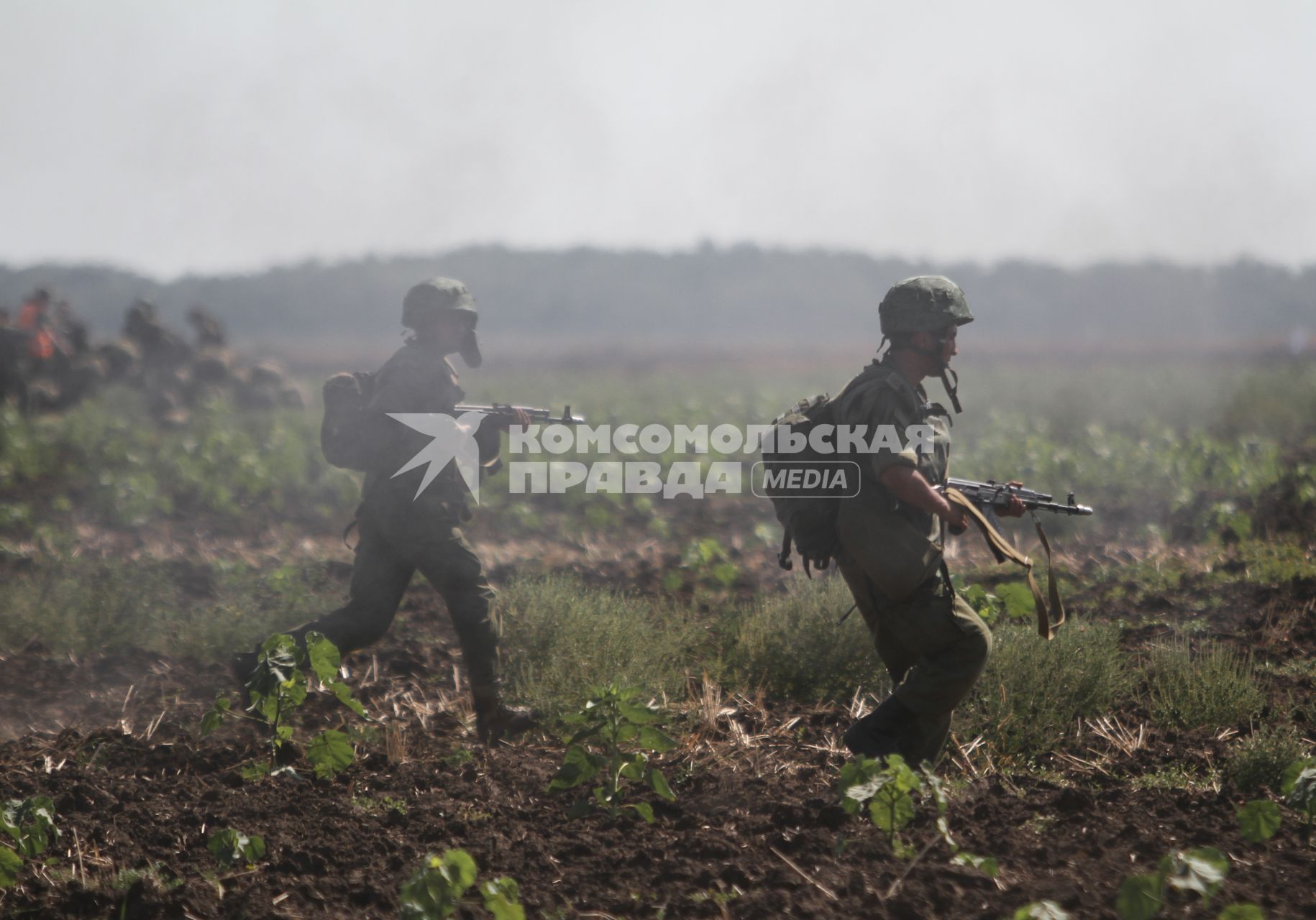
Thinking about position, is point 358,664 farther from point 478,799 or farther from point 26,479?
point 26,479

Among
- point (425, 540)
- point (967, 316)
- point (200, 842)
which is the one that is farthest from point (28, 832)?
point (967, 316)

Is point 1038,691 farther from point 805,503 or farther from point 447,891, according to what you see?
point 447,891

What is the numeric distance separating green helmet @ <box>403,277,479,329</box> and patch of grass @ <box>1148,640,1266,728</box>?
148 inches

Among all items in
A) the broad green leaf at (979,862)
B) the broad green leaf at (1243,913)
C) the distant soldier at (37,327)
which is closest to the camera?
the broad green leaf at (1243,913)

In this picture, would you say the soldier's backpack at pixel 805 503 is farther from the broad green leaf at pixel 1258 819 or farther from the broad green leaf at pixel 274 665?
the broad green leaf at pixel 274 665

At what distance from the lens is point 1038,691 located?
5.02 m

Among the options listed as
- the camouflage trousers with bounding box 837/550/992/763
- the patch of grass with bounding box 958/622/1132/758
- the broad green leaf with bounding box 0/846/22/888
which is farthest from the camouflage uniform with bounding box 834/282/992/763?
the broad green leaf with bounding box 0/846/22/888

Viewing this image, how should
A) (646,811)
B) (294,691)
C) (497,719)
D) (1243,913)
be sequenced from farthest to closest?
1. (497,719)
2. (294,691)
3. (646,811)
4. (1243,913)

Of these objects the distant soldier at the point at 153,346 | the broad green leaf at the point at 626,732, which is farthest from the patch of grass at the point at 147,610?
the distant soldier at the point at 153,346

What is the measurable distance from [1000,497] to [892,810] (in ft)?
4.95

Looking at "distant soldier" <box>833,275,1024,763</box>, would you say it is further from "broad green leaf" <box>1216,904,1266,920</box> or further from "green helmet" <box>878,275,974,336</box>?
"broad green leaf" <box>1216,904,1266,920</box>

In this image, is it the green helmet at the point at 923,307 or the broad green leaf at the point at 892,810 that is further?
the green helmet at the point at 923,307

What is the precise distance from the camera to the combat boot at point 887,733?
14.0ft

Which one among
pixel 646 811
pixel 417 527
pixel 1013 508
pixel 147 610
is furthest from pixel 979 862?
A: pixel 147 610
